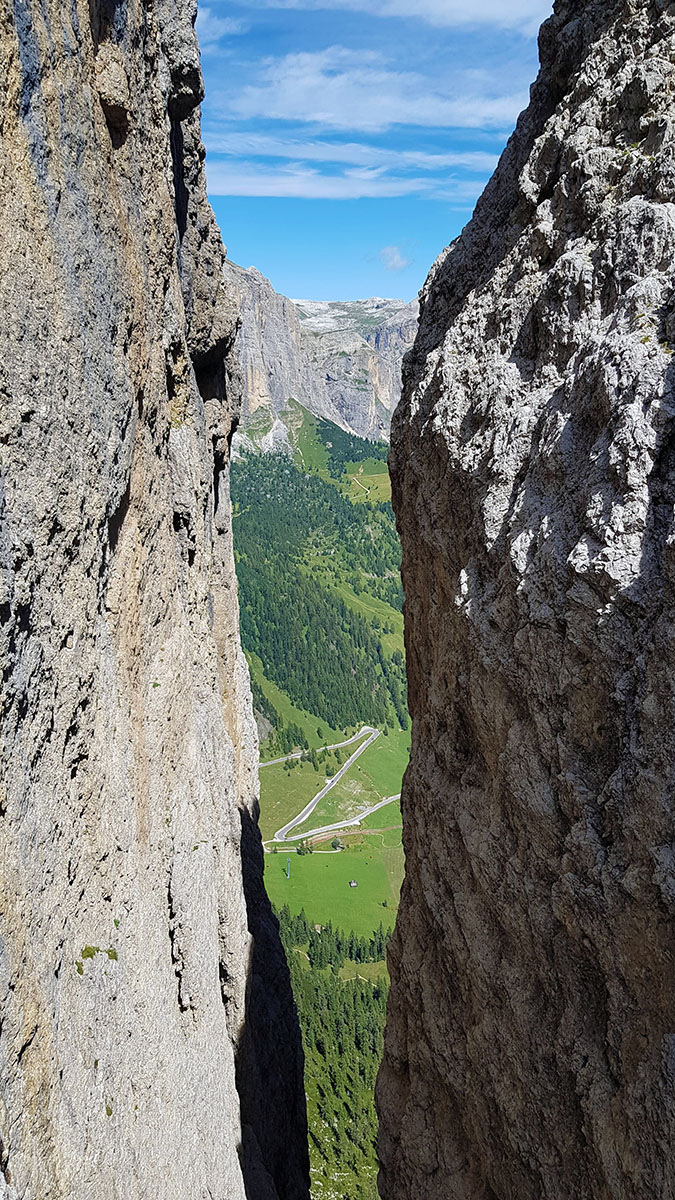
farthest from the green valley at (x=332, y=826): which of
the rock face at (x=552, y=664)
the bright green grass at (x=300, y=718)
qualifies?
the rock face at (x=552, y=664)

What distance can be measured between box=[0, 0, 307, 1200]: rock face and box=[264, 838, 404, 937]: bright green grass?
77305mm

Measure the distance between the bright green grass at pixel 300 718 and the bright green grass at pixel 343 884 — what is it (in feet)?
135

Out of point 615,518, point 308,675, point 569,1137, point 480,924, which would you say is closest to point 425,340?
point 615,518

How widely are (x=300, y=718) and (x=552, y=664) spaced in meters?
150

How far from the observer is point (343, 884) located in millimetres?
103938

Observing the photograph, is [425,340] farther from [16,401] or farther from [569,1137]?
[569,1137]

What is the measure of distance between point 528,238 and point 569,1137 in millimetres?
16557

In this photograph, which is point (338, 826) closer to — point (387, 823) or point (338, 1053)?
point (387, 823)

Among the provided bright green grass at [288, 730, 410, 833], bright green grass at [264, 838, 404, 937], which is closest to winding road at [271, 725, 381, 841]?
bright green grass at [288, 730, 410, 833]

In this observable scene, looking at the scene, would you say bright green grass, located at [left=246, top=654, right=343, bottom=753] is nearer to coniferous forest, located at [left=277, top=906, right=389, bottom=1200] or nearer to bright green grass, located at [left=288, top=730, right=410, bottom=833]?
bright green grass, located at [left=288, top=730, right=410, bottom=833]

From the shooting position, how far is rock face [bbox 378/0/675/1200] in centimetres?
1142

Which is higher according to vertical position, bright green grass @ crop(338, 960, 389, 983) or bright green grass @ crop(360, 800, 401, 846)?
bright green grass @ crop(360, 800, 401, 846)

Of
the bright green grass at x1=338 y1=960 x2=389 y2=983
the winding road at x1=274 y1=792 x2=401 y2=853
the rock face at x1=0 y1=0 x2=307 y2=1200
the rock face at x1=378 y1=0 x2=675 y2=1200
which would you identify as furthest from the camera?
the winding road at x1=274 y1=792 x2=401 y2=853

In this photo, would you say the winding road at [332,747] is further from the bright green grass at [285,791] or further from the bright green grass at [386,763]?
the bright green grass at [386,763]
